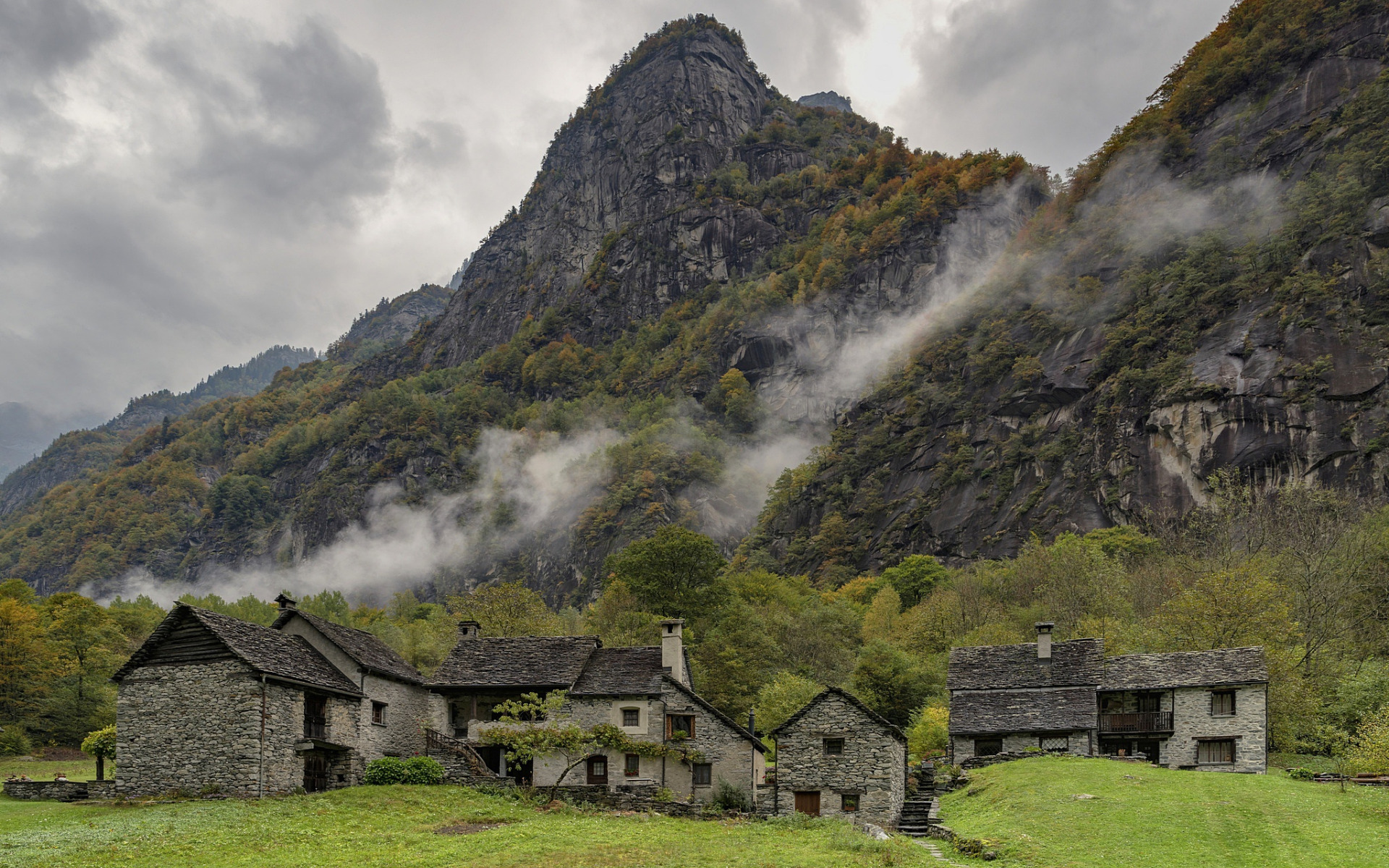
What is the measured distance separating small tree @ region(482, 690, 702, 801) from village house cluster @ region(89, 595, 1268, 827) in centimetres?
53

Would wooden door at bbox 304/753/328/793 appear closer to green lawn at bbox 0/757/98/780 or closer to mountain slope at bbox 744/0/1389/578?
green lawn at bbox 0/757/98/780

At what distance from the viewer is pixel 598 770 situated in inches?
1716

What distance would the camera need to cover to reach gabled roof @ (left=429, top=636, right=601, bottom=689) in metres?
46.9

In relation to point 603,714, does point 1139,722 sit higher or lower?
lower

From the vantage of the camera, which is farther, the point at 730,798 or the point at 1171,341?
the point at 1171,341

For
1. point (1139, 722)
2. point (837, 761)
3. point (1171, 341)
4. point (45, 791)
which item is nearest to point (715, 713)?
point (837, 761)

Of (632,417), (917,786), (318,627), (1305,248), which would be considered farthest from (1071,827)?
(632,417)

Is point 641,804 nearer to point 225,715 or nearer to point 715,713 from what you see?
point 715,713

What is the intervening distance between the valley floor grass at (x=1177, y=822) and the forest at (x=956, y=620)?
726 cm

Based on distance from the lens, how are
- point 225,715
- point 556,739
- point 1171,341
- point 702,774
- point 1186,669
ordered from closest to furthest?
point 225,715 < point 556,739 < point 702,774 < point 1186,669 < point 1171,341

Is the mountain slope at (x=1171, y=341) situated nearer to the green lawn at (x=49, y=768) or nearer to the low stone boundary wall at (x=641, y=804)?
the low stone boundary wall at (x=641, y=804)

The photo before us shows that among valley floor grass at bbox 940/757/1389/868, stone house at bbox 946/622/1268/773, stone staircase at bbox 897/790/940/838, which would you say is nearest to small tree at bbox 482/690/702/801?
stone staircase at bbox 897/790/940/838

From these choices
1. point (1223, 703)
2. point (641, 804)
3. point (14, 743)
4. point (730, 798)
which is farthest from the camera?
point (14, 743)

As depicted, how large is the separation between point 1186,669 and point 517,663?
35668 mm
